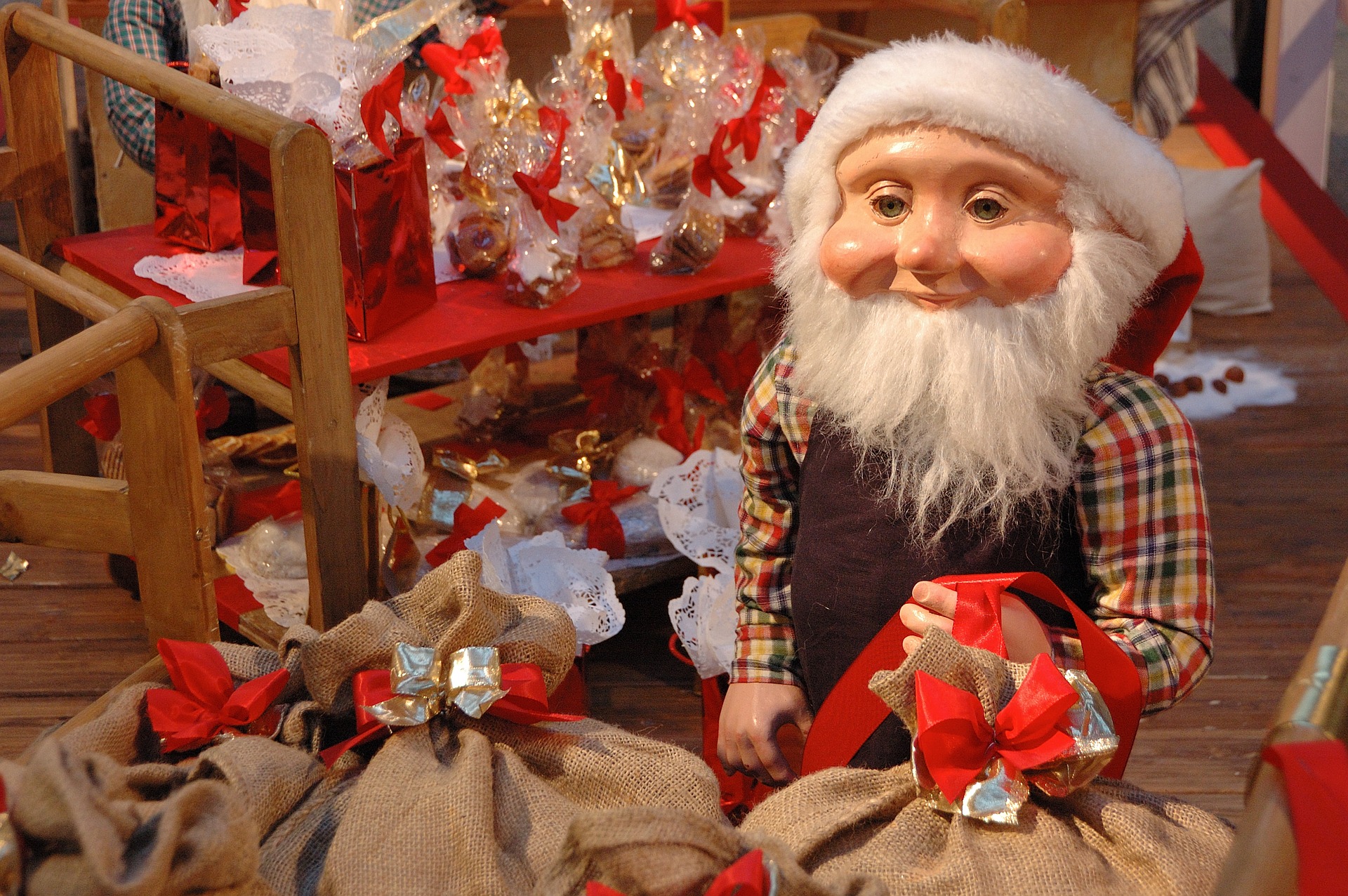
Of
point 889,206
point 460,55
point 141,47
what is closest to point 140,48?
point 141,47

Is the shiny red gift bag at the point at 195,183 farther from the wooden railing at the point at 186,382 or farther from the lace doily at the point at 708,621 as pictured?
the lace doily at the point at 708,621

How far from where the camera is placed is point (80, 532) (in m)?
1.00

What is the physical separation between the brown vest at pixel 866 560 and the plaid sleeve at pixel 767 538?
0.04m

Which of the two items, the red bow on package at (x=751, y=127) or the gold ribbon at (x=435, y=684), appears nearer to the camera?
the gold ribbon at (x=435, y=684)

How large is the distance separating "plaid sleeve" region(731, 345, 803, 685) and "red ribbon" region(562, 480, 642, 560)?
50 cm

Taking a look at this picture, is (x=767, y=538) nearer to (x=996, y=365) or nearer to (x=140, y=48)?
(x=996, y=365)

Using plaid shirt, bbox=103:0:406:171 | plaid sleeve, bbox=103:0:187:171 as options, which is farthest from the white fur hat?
plaid sleeve, bbox=103:0:187:171

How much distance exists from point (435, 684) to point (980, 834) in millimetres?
428

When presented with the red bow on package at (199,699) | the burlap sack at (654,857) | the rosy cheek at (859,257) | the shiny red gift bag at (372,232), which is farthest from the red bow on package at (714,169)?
the burlap sack at (654,857)

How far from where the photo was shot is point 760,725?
121 cm

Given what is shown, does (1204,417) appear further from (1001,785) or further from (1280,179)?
(1001,785)

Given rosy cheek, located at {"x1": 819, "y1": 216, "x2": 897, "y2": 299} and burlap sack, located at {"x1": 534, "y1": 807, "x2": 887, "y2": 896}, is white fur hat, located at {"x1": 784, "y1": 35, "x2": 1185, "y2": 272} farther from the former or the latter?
burlap sack, located at {"x1": 534, "y1": 807, "x2": 887, "y2": 896}

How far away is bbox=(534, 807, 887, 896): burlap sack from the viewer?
0.77 metres

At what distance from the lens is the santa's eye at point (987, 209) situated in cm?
105
